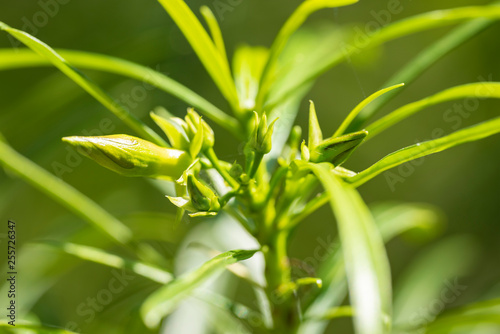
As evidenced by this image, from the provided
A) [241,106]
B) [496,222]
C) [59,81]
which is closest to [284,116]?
[241,106]

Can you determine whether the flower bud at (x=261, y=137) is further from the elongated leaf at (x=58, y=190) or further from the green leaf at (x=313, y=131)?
the elongated leaf at (x=58, y=190)

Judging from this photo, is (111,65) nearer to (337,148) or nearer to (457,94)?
(337,148)

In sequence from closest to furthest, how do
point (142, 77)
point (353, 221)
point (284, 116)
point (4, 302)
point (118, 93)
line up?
1. point (353, 221)
2. point (142, 77)
3. point (284, 116)
4. point (4, 302)
5. point (118, 93)

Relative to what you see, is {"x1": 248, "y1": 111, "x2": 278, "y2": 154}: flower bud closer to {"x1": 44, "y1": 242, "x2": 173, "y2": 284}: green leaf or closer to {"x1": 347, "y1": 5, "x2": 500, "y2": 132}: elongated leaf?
{"x1": 347, "y1": 5, "x2": 500, "y2": 132}: elongated leaf

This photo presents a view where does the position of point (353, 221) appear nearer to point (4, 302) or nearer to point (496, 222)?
point (4, 302)

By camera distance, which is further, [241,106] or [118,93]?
[118,93]

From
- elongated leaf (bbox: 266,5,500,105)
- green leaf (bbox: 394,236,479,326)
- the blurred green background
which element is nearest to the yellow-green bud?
elongated leaf (bbox: 266,5,500,105)

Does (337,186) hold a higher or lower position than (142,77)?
lower
